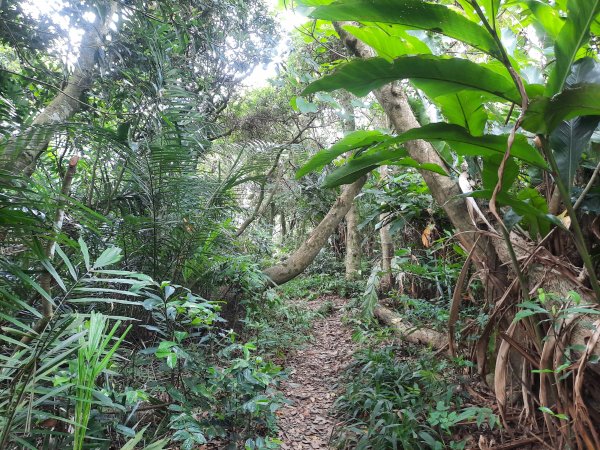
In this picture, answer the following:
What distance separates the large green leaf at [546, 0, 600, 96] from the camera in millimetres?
1125

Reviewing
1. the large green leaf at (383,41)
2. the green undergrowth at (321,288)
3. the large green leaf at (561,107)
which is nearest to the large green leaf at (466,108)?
the large green leaf at (383,41)

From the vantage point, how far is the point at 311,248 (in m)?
5.34

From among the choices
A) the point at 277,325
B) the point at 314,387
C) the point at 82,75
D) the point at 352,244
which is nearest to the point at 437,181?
the point at 314,387

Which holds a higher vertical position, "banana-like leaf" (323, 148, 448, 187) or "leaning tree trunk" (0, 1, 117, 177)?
"leaning tree trunk" (0, 1, 117, 177)

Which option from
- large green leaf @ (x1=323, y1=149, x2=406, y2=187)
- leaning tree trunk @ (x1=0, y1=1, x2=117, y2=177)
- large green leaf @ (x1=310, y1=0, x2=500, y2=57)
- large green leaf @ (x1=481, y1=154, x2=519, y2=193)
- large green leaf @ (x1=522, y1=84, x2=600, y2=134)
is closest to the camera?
large green leaf @ (x1=522, y1=84, x2=600, y2=134)

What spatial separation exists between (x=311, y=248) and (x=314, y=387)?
7.88 ft

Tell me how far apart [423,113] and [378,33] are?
3.62 feet

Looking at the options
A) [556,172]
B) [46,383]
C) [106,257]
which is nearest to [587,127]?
[556,172]

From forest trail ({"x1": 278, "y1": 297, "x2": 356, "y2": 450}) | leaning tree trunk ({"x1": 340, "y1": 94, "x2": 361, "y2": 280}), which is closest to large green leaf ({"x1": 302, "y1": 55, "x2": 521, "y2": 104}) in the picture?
forest trail ({"x1": 278, "y1": 297, "x2": 356, "y2": 450})

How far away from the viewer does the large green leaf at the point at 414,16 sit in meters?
1.28

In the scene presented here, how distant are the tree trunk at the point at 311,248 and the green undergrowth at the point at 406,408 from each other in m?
2.16

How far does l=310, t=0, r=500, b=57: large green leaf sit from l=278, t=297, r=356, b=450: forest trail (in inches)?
83.6

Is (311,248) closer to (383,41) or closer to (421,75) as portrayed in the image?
(383,41)

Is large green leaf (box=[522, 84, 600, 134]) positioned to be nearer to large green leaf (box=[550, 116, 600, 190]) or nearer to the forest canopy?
the forest canopy
